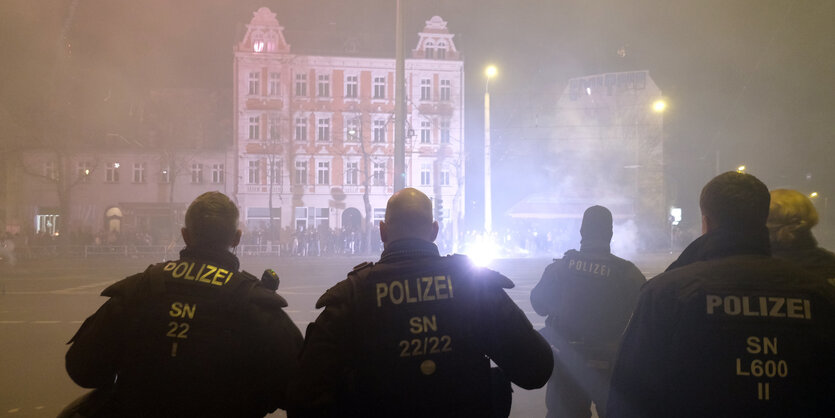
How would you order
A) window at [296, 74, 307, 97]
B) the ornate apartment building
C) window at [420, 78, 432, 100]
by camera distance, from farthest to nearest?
window at [420, 78, 432, 100]
window at [296, 74, 307, 97]
the ornate apartment building

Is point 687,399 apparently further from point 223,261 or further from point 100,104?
point 100,104

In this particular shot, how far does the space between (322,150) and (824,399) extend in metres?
39.7

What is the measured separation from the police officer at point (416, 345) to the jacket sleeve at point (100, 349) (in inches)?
40.1

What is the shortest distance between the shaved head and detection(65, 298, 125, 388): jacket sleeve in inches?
54.2

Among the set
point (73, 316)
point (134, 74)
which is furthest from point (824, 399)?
point (134, 74)

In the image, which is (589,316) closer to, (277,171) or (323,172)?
(323,172)

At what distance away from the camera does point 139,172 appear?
4100 cm

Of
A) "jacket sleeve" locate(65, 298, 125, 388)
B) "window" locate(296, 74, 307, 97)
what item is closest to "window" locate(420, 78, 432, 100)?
"window" locate(296, 74, 307, 97)

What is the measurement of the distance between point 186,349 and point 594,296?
306cm

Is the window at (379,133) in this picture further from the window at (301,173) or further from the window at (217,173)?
the window at (217,173)

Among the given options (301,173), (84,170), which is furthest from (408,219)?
(84,170)

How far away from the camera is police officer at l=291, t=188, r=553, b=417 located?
7.73ft

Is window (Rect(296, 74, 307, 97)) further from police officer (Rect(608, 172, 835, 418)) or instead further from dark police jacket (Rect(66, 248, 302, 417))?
police officer (Rect(608, 172, 835, 418))

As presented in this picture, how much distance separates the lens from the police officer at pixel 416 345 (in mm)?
2355
